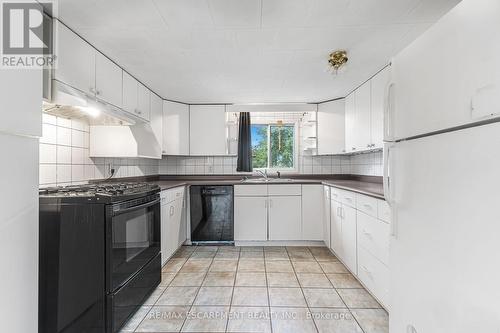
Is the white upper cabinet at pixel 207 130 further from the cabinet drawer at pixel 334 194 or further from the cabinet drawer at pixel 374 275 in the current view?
the cabinet drawer at pixel 374 275

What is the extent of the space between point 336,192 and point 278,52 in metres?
1.58

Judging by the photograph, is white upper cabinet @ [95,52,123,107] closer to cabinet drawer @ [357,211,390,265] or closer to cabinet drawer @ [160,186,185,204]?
cabinet drawer @ [160,186,185,204]

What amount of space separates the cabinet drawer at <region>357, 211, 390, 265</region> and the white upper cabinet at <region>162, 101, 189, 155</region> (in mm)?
2489

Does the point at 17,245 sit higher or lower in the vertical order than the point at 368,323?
higher

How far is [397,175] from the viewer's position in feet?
4.23

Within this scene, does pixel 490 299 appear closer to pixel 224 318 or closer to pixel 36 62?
pixel 224 318

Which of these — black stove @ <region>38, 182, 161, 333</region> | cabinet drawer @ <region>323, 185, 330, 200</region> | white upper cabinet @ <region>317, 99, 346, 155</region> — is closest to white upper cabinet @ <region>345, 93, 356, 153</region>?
white upper cabinet @ <region>317, 99, 346, 155</region>

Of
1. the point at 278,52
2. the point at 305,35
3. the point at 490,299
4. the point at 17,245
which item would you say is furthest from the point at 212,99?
the point at 490,299

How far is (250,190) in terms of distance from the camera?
3.25 meters

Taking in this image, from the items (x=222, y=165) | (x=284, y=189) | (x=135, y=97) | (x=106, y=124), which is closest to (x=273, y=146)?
(x=222, y=165)

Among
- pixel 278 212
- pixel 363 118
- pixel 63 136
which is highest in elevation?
pixel 363 118

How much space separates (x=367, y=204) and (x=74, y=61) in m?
2.38

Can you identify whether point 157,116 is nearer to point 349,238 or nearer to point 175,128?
point 175,128

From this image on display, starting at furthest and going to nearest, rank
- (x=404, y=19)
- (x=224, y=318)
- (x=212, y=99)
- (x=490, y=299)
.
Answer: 1. (x=212, y=99)
2. (x=224, y=318)
3. (x=404, y=19)
4. (x=490, y=299)
